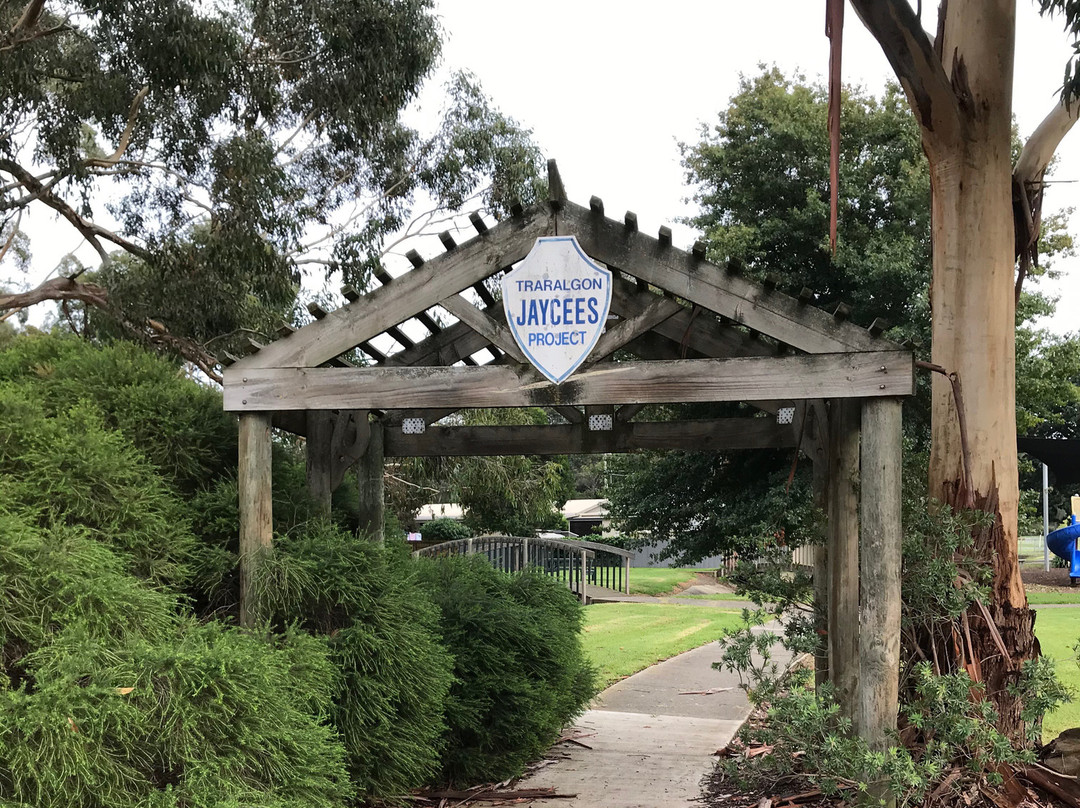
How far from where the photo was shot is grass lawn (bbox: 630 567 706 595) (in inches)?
944

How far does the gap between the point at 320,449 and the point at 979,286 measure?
4922 millimetres

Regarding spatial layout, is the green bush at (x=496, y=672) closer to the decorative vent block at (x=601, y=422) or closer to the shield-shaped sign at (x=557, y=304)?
the decorative vent block at (x=601, y=422)

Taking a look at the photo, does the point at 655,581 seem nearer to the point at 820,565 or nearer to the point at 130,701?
the point at 820,565

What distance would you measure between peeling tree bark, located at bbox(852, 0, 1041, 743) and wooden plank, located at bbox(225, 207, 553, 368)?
278 cm

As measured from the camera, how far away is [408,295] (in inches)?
246

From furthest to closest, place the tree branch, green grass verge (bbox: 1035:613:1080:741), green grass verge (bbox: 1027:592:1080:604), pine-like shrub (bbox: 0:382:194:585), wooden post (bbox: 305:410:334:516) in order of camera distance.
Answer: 1. green grass verge (bbox: 1027:592:1080:604)
2. green grass verge (bbox: 1035:613:1080:741)
3. wooden post (bbox: 305:410:334:516)
4. the tree branch
5. pine-like shrub (bbox: 0:382:194:585)

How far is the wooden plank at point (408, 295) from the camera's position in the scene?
6.18 m

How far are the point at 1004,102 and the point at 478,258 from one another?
383cm

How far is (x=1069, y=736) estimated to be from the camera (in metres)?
6.40

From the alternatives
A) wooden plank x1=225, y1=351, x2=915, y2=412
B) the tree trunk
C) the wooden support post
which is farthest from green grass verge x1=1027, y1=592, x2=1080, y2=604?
wooden plank x1=225, y1=351, x2=915, y2=412

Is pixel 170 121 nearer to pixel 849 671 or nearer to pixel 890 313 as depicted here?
pixel 890 313

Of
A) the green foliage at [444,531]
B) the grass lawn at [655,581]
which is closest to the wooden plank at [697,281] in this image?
the grass lawn at [655,581]

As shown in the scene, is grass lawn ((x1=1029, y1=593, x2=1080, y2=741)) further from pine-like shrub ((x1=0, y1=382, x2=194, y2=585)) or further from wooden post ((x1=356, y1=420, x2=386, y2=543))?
pine-like shrub ((x1=0, y1=382, x2=194, y2=585))

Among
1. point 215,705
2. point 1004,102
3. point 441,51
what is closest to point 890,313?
point 441,51
